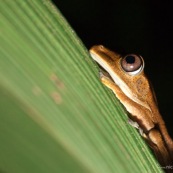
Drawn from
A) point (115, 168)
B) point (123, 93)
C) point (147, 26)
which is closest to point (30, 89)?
point (115, 168)

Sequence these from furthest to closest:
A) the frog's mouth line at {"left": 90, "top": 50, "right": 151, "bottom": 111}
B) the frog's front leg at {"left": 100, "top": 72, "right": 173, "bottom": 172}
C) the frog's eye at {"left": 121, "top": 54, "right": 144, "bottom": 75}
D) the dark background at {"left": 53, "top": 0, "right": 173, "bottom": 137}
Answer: the dark background at {"left": 53, "top": 0, "right": 173, "bottom": 137}, the frog's front leg at {"left": 100, "top": 72, "right": 173, "bottom": 172}, the frog's mouth line at {"left": 90, "top": 50, "right": 151, "bottom": 111}, the frog's eye at {"left": 121, "top": 54, "right": 144, "bottom": 75}

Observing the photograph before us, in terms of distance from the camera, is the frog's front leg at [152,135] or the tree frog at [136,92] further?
the frog's front leg at [152,135]

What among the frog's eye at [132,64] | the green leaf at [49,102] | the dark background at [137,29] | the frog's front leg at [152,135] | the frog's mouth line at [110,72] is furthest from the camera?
the dark background at [137,29]

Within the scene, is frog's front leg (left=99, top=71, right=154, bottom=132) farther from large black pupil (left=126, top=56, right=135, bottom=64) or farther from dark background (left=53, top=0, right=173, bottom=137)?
dark background (left=53, top=0, right=173, bottom=137)

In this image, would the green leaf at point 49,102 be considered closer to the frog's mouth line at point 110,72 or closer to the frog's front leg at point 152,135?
the frog's mouth line at point 110,72

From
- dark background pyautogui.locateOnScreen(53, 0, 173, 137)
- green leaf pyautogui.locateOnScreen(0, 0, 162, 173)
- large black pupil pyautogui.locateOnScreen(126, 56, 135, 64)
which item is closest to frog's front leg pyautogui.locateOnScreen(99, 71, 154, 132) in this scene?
large black pupil pyautogui.locateOnScreen(126, 56, 135, 64)

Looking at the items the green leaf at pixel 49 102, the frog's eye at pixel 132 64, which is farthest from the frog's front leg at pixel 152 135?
the green leaf at pixel 49 102

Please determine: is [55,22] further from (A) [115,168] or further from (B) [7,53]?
(A) [115,168]
